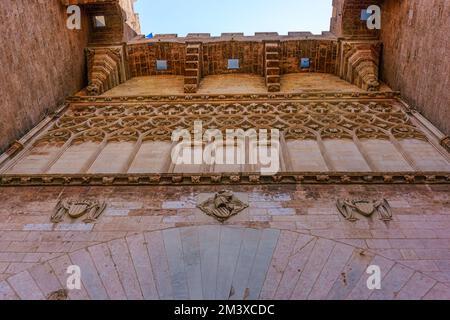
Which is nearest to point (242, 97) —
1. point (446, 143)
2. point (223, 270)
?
point (446, 143)

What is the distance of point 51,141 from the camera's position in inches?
359

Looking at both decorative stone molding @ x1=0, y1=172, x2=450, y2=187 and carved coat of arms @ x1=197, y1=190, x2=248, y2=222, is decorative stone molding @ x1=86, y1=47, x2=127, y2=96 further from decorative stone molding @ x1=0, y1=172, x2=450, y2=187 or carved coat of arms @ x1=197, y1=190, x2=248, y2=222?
carved coat of arms @ x1=197, y1=190, x2=248, y2=222

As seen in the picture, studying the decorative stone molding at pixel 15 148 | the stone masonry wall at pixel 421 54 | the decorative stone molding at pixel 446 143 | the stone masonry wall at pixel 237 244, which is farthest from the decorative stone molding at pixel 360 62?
the decorative stone molding at pixel 15 148

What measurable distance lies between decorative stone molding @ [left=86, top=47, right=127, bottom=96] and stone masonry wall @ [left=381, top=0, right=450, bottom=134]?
8.16 m

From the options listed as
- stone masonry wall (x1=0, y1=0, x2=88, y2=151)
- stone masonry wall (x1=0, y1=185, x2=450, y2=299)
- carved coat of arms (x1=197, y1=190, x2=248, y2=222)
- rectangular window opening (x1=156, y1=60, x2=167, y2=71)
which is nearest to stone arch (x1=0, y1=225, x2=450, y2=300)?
stone masonry wall (x1=0, y1=185, x2=450, y2=299)

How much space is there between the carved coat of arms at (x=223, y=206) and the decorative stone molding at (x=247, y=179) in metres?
0.45

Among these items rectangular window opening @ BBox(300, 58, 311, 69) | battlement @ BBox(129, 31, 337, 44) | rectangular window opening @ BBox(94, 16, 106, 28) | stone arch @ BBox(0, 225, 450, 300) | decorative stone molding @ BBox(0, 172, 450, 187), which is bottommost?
stone arch @ BBox(0, 225, 450, 300)

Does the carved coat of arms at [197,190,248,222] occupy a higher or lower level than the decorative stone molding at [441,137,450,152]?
lower

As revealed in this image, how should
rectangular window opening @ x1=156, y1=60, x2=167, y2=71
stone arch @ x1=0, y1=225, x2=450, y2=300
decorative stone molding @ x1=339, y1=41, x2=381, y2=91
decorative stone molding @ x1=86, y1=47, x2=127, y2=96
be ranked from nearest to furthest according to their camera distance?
stone arch @ x1=0, y1=225, x2=450, y2=300 → decorative stone molding @ x1=339, y1=41, x2=381, y2=91 → decorative stone molding @ x1=86, y1=47, x2=127, y2=96 → rectangular window opening @ x1=156, y1=60, x2=167, y2=71

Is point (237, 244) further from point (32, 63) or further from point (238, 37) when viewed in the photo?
point (238, 37)

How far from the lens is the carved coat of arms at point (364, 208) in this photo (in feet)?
20.3

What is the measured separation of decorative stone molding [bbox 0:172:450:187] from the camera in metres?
6.96

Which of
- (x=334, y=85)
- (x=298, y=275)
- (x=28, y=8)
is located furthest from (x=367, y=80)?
(x=28, y=8)

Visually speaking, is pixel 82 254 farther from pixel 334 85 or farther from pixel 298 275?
pixel 334 85
